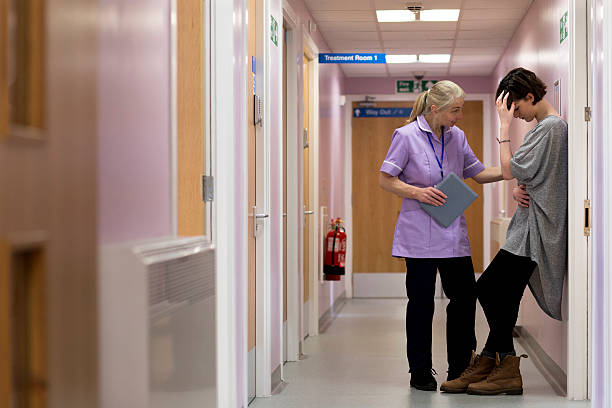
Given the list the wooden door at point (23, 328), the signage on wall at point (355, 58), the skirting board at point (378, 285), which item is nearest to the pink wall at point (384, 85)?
the skirting board at point (378, 285)

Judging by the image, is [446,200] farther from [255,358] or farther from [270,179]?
[255,358]

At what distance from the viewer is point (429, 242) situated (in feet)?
13.6

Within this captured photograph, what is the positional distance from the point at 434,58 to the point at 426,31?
1370mm

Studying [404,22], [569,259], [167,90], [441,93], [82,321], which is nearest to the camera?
[82,321]

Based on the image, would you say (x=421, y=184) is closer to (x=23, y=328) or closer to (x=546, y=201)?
(x=546, y=201)

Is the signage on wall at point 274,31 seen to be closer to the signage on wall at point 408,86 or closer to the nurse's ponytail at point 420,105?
the nurse's ponytail at point 420,105

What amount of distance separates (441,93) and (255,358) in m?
1.68

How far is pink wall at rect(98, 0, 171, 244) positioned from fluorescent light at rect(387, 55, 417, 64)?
584 cm

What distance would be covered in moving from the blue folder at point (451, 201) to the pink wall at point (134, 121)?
2012 mm

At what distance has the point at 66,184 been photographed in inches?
54.6

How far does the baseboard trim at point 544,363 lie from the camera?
4262mm

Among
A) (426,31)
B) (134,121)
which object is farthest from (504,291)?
(426,31)

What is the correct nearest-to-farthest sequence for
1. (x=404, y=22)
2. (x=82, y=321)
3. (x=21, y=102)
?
(x=21, y=102)
(x=82, y=321)
(x=404, y=22)

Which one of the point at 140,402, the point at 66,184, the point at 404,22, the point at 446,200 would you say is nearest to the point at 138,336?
the point at 140,402
